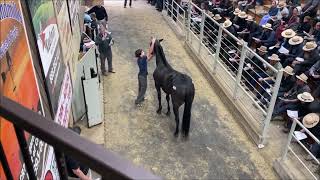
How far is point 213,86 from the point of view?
956 centimetres

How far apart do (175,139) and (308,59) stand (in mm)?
4133

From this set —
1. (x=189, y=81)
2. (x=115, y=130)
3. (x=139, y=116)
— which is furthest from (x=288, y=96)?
(x=115, y=130)

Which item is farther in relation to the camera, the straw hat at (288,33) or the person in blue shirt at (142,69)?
the straw hat at (288,33)

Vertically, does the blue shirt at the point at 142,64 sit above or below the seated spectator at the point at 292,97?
above

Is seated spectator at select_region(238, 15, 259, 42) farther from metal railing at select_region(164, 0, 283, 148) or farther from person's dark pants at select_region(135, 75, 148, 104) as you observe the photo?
person's dark pants at select_region(135, 75, 148, 104)

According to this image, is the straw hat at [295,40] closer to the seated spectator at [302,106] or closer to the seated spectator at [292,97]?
the seated spectator at [292,97]

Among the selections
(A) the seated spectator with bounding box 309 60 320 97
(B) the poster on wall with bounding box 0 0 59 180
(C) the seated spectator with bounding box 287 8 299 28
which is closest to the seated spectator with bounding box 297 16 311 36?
(C) the seated spectator with bounding box 287 8 299 28

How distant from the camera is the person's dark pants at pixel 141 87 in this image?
852cm

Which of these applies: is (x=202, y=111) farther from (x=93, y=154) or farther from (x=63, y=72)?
(x=93, y=154)

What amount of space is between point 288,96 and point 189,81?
2636mm

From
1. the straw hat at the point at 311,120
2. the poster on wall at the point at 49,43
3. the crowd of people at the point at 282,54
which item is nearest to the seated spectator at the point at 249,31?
the crowd of people at the point at 282,54

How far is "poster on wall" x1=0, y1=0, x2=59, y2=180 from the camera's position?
243cm

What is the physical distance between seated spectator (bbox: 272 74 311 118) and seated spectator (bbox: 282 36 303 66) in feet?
4.16

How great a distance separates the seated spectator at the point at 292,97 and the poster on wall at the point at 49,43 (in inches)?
206
